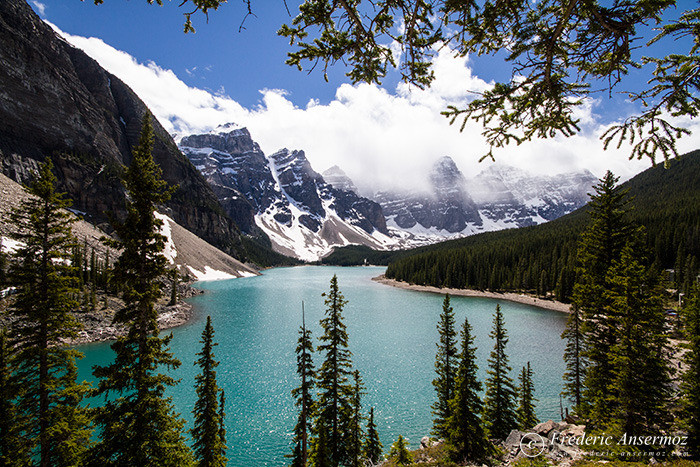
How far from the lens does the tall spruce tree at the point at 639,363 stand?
10531mm

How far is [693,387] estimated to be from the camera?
35.6 ft

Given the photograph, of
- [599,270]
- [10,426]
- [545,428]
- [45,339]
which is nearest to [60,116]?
[45,339]

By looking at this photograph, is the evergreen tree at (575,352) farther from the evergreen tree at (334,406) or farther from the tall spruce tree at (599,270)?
the evergreen tree at (334,406)

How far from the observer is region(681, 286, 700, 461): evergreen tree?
10.0 metres

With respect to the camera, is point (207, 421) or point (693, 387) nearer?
point (693, 387)

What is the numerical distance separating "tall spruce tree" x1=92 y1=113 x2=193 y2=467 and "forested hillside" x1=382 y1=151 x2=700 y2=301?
62849 mm

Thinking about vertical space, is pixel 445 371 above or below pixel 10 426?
below

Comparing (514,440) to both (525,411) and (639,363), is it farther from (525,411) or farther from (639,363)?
(639,363)

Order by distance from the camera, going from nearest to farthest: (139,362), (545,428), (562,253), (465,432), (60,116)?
(139,362) → (465,432) → (545,428) → (562,253) → (60,116)

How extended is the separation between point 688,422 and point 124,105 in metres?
189

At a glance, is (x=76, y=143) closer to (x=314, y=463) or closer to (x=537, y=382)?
(x=314, y=463)

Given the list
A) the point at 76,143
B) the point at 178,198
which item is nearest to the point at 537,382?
the point at 76,143

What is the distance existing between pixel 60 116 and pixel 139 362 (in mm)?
133613

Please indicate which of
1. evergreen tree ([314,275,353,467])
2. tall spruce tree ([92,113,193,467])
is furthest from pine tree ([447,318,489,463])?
tall spruce tree ([92,113,193,467])
